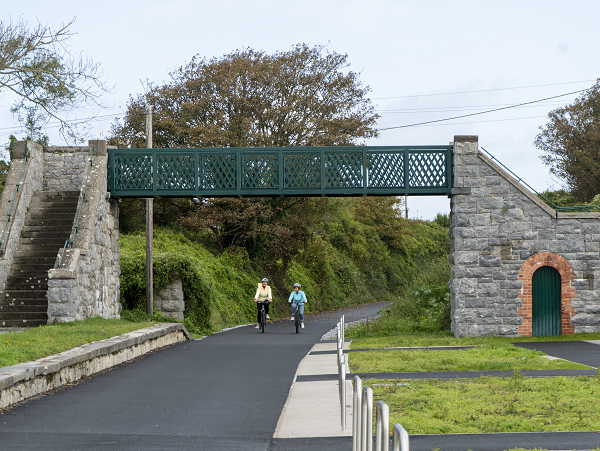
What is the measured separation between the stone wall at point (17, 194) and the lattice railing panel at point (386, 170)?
364 inches

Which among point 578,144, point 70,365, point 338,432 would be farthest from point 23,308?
point 578,144

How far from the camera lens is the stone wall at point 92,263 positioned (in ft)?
49.2

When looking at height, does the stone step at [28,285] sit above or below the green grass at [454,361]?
above

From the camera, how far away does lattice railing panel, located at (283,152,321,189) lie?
17812 mm

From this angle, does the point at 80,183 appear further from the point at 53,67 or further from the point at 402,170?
the point at 402,170

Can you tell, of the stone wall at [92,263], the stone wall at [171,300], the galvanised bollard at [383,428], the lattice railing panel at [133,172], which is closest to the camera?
the galvanised bollard at [383,428]

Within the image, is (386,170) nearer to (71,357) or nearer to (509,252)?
(509,252)

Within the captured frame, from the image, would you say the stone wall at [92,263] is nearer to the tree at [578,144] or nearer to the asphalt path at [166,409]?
the asphalt path at [166,409]

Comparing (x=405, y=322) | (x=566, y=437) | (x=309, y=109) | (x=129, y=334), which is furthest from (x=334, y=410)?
(x=309, y=109)

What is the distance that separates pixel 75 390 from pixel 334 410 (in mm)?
4222

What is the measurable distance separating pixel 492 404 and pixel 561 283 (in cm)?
1059

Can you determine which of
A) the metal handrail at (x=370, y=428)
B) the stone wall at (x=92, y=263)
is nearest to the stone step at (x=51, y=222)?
the stone wall at (x=92, y=263)

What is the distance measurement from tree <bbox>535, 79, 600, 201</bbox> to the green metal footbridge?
22.2 metres

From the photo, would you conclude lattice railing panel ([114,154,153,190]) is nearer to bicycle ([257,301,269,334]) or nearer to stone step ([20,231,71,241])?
stone step ([20,231,71,241])
